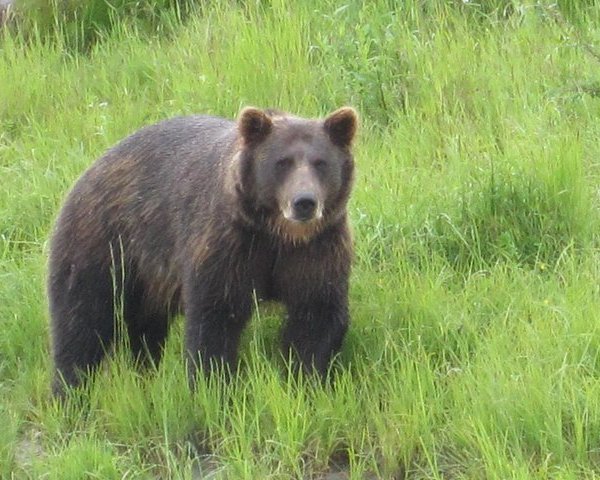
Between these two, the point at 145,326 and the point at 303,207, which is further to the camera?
the point at 145,326

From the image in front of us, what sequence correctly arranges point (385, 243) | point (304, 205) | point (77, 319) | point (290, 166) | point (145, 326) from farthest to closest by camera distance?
1. point (385, 243)
2. point (145, 326)
3. point (77, 319)
4. point (290, 166)
5. point (304, 205)

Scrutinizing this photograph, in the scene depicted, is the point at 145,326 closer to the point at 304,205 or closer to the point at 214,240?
the point at 214,240

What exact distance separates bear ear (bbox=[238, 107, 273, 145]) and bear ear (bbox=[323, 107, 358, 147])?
0.84 feet

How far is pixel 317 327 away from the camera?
6152mm

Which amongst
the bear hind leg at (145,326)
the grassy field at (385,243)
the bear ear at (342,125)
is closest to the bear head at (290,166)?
the bear ear at (342,125)

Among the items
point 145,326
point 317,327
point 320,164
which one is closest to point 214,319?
point 317,327

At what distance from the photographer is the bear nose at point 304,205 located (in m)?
5.79

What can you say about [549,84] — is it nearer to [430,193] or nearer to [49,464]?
[430,193]

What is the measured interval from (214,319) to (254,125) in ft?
2.79

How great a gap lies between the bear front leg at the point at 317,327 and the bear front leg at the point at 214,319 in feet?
0.80

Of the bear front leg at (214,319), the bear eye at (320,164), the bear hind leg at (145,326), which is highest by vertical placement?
the bear eye at (320,164)

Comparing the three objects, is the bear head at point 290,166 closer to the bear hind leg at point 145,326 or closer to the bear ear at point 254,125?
the bear ear at point 254,125

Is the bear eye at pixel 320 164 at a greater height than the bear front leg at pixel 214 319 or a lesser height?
greater

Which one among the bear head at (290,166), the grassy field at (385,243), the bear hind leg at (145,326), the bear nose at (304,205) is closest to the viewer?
the grassy field at (385,243)
